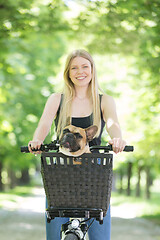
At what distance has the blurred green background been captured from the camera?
25.7 feet

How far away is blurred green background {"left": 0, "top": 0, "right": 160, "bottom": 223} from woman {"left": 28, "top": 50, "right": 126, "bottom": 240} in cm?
408

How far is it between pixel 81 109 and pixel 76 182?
0.72 meters

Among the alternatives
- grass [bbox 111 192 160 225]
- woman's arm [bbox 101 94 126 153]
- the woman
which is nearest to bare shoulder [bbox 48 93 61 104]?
the woman

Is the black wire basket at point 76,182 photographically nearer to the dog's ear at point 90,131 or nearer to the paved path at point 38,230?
the dog's ear at point 90,131

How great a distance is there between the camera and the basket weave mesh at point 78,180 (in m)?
2.38

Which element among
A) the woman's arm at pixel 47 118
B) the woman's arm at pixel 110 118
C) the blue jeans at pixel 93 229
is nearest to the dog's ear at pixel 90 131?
the woman's arm at pixel 110 118

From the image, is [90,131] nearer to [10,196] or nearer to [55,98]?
[55,98]

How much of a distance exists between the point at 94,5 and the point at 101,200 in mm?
5980

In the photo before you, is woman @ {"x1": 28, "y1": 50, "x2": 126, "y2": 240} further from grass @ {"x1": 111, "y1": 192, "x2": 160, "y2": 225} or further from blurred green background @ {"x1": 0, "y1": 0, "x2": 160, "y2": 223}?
grass @ {"x1": 111, "y1": 192, "x2": 160, "y2": 225}

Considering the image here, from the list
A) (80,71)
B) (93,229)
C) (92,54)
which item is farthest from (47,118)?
(92,54)

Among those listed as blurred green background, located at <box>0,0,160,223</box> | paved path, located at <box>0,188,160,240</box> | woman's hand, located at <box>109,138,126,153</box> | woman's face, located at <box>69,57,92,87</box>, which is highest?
blurred green background, located at <box>0,0,160,223</box>

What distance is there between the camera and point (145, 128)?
11266 mm

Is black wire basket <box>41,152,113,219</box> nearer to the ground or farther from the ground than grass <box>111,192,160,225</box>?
farther from the ground

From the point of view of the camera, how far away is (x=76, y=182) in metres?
2.39
